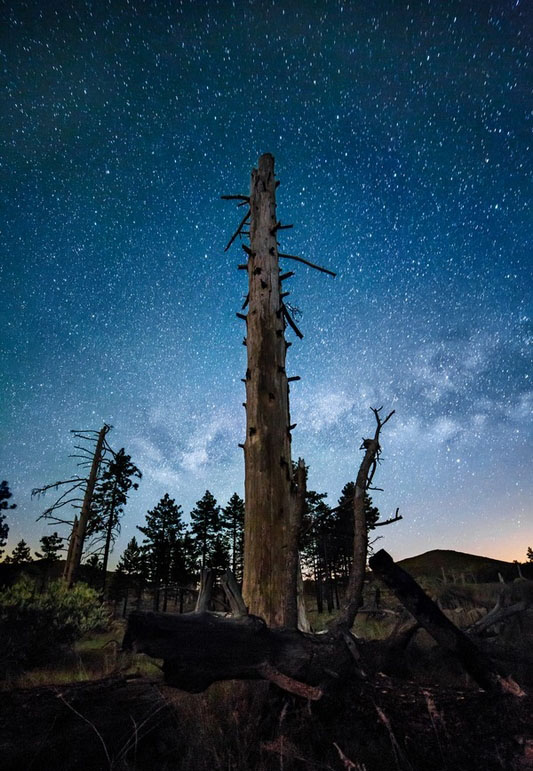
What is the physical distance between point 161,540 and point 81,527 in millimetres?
37490

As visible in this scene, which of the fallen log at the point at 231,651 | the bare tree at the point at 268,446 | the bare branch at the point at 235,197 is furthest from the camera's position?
the bare branch at the point at 235,197

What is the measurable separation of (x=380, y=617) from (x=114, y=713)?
21.2m

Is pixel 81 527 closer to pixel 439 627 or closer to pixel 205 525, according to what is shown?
pixel 439 627

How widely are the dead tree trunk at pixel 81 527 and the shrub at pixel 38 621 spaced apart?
4847 millimetres

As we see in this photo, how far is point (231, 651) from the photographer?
2.34 metres

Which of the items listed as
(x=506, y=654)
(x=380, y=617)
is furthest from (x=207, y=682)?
(x=380, y=617)

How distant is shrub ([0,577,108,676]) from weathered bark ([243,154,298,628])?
23.8 feet

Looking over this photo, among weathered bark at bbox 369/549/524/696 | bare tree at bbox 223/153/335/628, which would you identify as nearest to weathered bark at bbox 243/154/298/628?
bare tree at bbox 223/153/335/628

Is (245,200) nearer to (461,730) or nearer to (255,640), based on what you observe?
(255,640)

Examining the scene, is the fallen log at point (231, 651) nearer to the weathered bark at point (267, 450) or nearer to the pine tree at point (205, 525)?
the weathered bark at point (267, 450)

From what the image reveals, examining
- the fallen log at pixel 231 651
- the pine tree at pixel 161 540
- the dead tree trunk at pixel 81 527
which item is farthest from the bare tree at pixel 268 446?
the pine tree at pixel 161 540

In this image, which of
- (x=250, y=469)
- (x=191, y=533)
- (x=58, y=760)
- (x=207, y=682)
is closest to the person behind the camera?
(x=207, y=682)

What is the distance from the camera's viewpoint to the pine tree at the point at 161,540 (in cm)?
5016

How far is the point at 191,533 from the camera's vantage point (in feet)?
176
